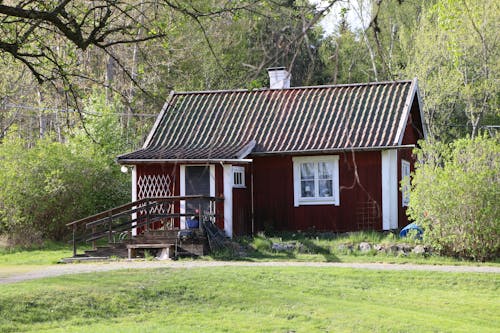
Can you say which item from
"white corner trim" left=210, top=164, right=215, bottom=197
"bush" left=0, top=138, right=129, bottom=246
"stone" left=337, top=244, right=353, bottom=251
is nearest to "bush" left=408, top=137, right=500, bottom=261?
"stone" left=337, top=244, right=353, bottom=251

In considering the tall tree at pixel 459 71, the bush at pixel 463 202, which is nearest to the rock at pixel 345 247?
the bush at pixel 463 202

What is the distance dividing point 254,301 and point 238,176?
10.3m

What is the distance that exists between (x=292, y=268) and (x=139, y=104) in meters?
23.0

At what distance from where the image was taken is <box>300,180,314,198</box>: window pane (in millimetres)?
24891

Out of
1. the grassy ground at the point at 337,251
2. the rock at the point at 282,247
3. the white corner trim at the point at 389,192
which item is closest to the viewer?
the grassy ground at the point at 337,251

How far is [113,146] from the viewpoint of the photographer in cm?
3100

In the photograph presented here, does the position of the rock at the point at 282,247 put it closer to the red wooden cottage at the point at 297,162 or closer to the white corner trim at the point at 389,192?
the red wooden cottage at the point at 297,162

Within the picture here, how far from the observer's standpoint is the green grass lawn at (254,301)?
12656mm

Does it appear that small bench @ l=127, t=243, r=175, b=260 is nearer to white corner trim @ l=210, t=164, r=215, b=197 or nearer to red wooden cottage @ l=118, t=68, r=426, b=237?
red wooden cottage @ l=118, t=68, r=426, b=237

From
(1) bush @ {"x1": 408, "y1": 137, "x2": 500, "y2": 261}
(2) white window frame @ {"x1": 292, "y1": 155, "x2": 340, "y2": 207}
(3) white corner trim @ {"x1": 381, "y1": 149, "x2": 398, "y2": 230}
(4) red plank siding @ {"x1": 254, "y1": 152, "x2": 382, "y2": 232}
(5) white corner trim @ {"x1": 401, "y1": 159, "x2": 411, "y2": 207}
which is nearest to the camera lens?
(1) bush @ {"x1": 408, "y1": 137, "x2": 500, "y2": 261}

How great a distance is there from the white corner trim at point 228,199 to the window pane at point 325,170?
287 cm

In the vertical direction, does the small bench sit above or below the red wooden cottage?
below

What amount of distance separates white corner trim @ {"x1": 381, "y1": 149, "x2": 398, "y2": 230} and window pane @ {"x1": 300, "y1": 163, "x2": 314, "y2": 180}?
7.45ft

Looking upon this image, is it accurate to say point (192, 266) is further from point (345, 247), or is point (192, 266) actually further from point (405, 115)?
point (405, 115)
